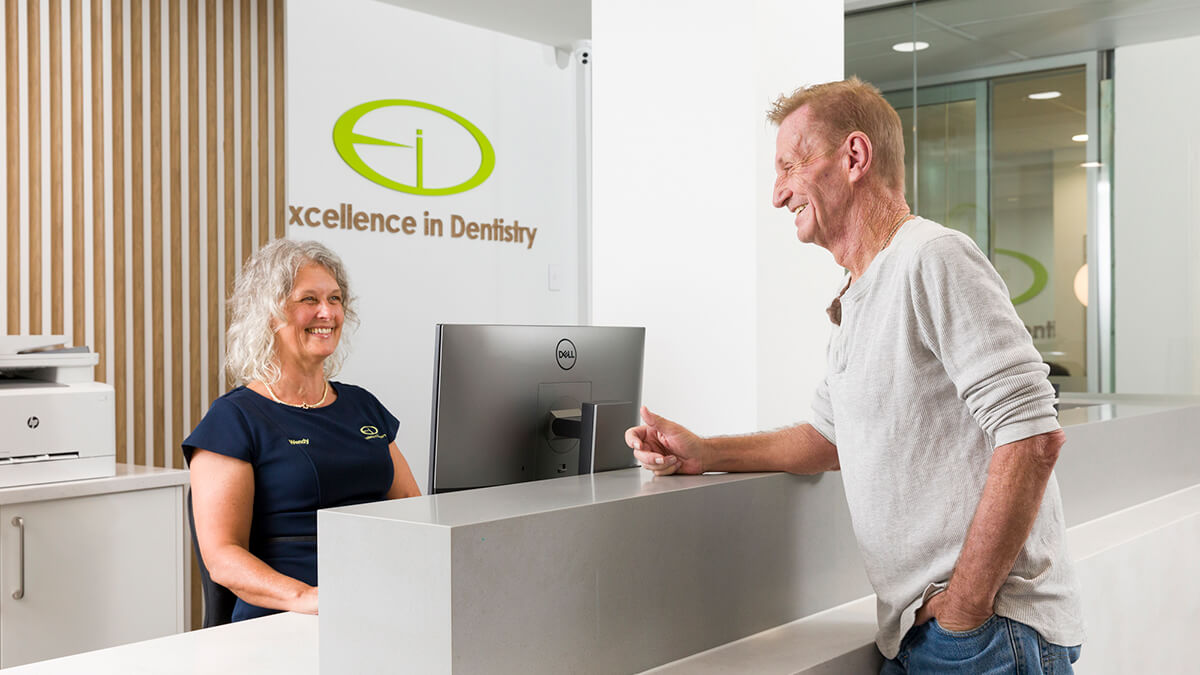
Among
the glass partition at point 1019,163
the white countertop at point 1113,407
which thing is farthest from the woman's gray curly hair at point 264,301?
the glass partition at point 1019,163

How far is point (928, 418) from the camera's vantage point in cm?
155

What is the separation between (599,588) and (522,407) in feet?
2.25

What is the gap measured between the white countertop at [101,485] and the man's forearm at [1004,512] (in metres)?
2.85

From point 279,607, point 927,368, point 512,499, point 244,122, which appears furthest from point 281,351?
point 244,122

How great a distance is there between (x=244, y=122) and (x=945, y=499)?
154 inches

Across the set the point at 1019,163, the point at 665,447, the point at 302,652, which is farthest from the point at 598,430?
the point at 1019,163

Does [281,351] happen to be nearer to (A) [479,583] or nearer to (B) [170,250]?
(A) [479,583]

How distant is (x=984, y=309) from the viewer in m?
1.46

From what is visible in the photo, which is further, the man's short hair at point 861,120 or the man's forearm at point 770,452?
the man's forearm at point 770,452

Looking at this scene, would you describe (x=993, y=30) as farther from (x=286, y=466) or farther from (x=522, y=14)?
(x=286, y=466)

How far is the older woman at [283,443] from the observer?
7.87 ft

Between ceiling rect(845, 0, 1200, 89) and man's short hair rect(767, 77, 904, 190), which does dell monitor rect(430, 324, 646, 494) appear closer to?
man's short hair rect(767, 77, 904, 190)

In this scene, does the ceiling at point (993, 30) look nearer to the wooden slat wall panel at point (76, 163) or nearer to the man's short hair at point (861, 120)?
the wooden slat wall panel at point (76, 163)

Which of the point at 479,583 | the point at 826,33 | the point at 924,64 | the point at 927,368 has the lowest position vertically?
the point at 479,583
